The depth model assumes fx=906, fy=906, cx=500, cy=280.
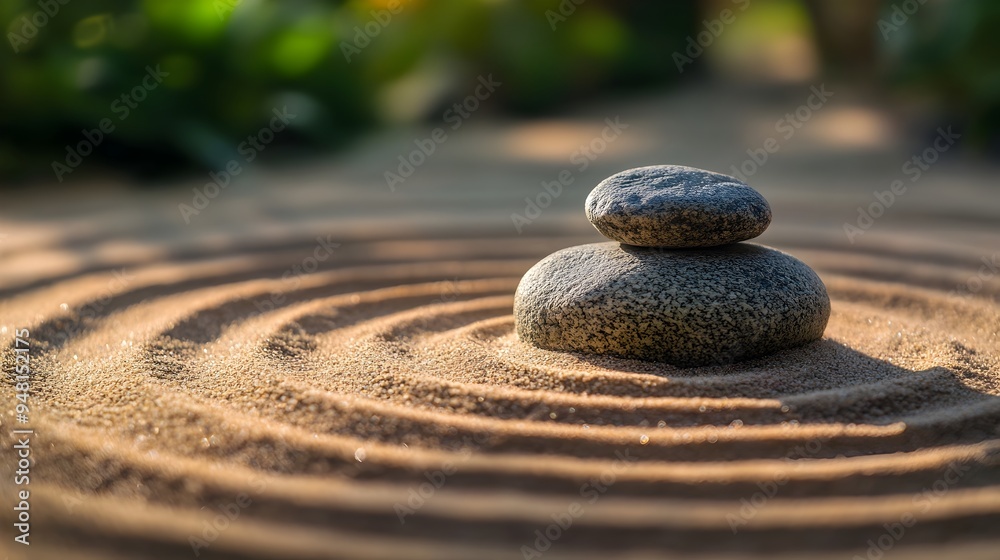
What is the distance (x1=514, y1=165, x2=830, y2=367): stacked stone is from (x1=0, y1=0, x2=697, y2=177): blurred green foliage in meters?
6.26

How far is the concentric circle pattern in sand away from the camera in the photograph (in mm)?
2727

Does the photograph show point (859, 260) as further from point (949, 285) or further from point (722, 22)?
point (722, 22)

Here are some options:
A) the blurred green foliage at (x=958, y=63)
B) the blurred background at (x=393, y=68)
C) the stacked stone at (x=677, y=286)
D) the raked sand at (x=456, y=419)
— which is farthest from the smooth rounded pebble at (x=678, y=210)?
the blurred green foliage at (x=958, y=63)

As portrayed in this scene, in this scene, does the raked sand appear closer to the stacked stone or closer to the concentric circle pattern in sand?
the concentric circle pattern in sand

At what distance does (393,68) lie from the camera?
11.8 meters

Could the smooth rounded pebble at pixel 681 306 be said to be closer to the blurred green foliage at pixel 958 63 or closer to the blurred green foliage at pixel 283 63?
the blurred green foliage at pixel 283 63

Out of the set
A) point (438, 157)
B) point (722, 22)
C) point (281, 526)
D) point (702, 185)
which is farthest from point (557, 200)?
point (722, 22)

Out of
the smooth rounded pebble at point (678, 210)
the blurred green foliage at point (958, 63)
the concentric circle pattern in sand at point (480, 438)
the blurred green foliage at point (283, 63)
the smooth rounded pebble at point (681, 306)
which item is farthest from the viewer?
the blurred green foliage at point (958, 63)

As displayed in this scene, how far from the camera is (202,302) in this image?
16.5ft

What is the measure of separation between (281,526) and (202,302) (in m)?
2.57

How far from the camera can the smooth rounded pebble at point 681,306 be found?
3879 millimetres

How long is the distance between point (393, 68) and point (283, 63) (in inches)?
70.0

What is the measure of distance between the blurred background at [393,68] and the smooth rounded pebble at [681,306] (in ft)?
19.1

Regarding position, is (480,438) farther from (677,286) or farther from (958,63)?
(958,63)
